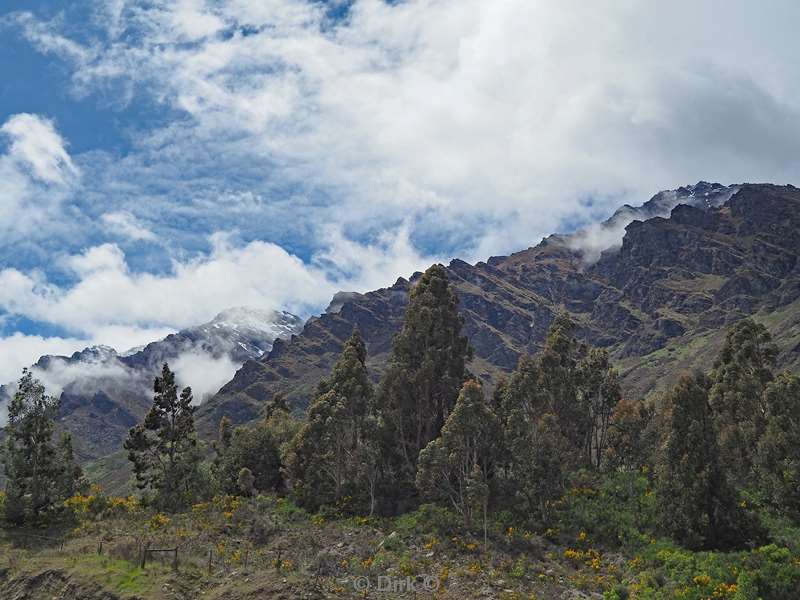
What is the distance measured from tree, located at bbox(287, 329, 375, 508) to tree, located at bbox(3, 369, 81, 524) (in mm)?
17370

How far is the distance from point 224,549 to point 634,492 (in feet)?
88.9

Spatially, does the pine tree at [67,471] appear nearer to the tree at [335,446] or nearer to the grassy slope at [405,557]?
the grassy slope at [405,557]

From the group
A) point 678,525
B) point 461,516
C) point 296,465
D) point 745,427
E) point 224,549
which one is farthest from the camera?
point 296,465

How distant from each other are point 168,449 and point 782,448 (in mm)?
46816

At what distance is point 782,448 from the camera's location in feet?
129

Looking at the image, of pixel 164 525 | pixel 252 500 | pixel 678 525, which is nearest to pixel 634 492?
pixel 678 525

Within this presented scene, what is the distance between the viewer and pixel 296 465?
50531mm

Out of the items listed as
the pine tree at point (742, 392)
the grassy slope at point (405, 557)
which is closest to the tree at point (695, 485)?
the grassy slope at point (405, 557)

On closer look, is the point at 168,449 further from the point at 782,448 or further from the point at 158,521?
the point at 782,448

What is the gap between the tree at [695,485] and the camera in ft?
114

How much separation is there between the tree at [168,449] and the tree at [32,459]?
6002 mm

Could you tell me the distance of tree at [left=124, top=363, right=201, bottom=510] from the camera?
53.7 meters

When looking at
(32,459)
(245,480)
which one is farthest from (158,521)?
(32,459)

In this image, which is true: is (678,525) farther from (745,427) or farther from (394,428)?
(394,428)
